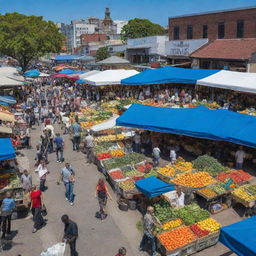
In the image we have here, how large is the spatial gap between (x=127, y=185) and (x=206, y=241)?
11.3 feet

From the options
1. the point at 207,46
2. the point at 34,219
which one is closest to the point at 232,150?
the point at 34,219

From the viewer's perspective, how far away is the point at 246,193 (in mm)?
9641

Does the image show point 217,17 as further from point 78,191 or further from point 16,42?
point 78,191

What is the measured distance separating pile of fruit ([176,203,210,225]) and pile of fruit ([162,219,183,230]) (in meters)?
0.18

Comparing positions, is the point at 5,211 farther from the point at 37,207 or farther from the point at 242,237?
the point at 242,237

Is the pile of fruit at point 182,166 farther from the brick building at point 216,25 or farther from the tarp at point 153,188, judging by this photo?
the brick building at point 216,25

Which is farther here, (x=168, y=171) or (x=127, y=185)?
(x=168, y=171)

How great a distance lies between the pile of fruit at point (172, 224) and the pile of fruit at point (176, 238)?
0.57 ft

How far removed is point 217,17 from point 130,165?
28.9 m

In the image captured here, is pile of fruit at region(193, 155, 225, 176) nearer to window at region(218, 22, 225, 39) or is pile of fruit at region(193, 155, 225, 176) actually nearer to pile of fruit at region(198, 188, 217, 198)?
pile of fruit at region(198, 188, 217, 198)

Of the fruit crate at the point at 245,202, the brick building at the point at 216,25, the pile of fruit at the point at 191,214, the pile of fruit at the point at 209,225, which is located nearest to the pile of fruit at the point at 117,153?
the pile of fruit at the point at 191,214

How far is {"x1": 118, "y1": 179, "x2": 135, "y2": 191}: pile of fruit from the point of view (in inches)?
396

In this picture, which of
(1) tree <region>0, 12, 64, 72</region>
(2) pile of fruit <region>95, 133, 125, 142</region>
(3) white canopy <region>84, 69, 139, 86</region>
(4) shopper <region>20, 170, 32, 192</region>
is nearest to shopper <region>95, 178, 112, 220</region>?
(4) shopper <region>20, 170, 32, 192</region>

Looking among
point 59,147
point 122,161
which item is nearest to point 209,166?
point 122,161
